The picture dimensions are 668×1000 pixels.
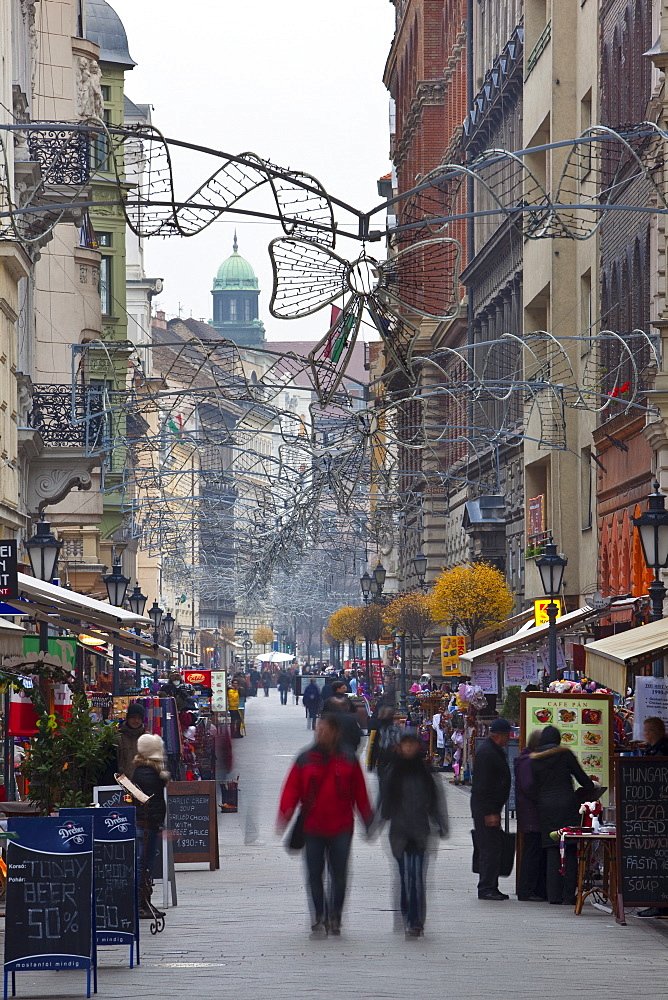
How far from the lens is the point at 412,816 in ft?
48.9

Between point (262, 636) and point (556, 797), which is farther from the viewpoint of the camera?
point (262, 636)

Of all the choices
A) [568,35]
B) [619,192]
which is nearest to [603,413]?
[619,192]

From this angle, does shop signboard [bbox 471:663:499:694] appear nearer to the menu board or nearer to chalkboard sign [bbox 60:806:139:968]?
the menu board

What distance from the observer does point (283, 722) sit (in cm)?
7169

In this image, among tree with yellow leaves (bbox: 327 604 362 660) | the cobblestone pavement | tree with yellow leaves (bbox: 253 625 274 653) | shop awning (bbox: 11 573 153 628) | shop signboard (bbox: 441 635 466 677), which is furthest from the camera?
tree with yellow leaves (bbox: 253 625 274 653)

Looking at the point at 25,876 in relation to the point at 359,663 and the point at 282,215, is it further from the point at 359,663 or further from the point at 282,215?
the point at 359,663

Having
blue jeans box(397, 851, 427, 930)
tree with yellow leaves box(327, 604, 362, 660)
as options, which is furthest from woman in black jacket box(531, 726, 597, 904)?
tree with yellow leaves box(327, 604, 362, 660)

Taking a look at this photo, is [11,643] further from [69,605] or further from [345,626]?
[345,626]

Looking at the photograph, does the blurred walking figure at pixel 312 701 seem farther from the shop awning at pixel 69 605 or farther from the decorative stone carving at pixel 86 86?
the shop awning at pixel 69 605

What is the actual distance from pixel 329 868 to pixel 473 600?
31.0m

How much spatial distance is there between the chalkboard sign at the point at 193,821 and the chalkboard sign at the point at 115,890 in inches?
241

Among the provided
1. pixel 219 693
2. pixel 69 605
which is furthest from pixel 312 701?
pixel 69 605

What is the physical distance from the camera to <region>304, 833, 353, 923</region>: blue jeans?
47.4 ft

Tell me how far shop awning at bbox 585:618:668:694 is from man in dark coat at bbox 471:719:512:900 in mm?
1050
